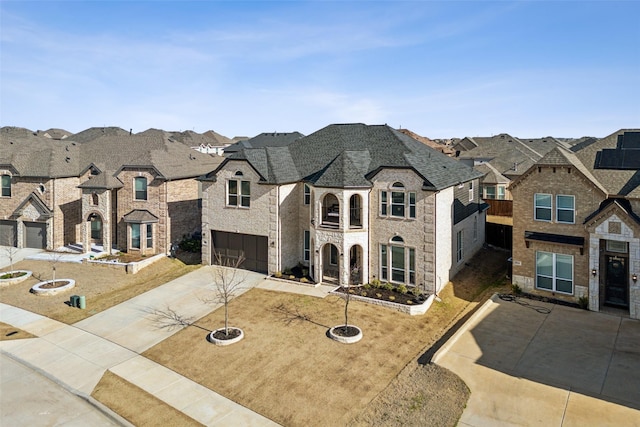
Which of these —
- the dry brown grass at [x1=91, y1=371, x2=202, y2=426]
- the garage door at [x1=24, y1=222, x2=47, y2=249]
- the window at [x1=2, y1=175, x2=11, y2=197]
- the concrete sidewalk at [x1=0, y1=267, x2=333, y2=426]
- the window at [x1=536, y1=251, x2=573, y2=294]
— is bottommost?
the dry brown grass at [x1=91, y1=371, x2=202, y2=426]

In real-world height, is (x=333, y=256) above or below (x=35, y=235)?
below

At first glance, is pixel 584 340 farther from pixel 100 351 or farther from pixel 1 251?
pixel 1 251

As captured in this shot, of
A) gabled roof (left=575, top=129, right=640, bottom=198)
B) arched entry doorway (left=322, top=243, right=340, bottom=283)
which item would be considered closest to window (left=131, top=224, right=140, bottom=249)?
arched entry doorway (left=322, top=243, right=340, bottom=283)

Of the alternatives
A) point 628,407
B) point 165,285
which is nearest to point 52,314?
point 165,285

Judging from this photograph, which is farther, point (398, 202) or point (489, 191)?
point (489, 191)

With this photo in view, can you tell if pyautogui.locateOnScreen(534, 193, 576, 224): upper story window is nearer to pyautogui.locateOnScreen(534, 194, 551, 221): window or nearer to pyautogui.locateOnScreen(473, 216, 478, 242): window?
pyautogui.locateOnScreen(534, 194, 551, 221): window

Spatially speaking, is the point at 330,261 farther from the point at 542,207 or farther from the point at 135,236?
the point at 135,236

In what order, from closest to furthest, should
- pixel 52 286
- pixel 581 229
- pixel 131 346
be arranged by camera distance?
pixel 131 346, pixel 581 229, pixel 52 286

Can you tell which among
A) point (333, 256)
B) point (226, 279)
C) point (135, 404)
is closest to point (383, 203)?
point (333, 256)
